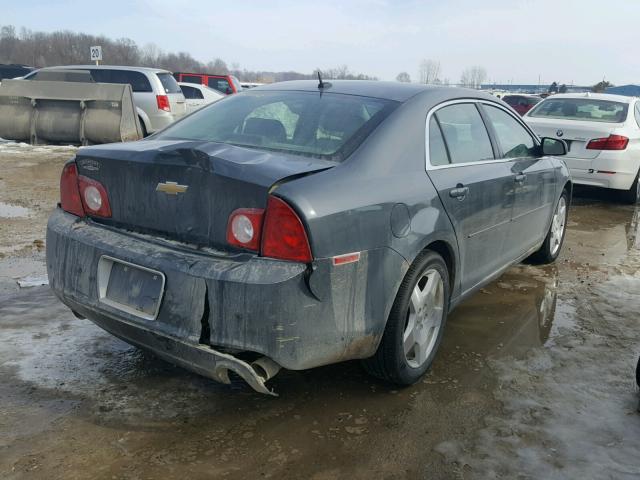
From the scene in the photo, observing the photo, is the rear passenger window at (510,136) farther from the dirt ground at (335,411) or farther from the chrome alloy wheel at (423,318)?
the chrome alloy wheel at (423,318)

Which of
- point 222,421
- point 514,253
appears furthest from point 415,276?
point 514,253

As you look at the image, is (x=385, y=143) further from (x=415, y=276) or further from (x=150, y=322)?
(x=150, y=322)

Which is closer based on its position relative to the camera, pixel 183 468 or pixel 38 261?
pixel 183 468

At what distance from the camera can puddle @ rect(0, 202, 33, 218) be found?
6.77 meters

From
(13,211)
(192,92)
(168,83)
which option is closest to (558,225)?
(13,211)

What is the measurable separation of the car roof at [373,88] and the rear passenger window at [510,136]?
354 mm

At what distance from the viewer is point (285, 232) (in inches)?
94.4

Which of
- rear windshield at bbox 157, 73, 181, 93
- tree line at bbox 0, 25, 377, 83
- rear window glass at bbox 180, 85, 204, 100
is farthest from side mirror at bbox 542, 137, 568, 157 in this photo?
tree line at bbox 0, 25, 377, 83

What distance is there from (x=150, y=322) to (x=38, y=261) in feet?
9.91

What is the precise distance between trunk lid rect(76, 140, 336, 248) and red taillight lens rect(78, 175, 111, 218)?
34 millimetres

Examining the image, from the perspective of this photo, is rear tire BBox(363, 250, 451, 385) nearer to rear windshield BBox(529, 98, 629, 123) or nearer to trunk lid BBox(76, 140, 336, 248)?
trunk lid BBox(76, 140, 336, 248)

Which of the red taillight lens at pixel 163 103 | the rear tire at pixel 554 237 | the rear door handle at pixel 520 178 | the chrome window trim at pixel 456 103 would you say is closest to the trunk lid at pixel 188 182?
the chrome window trim at pixel 456 103

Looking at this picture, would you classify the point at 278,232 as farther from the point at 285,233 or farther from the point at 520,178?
the point at 520,178

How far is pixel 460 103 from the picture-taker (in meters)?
3.76
